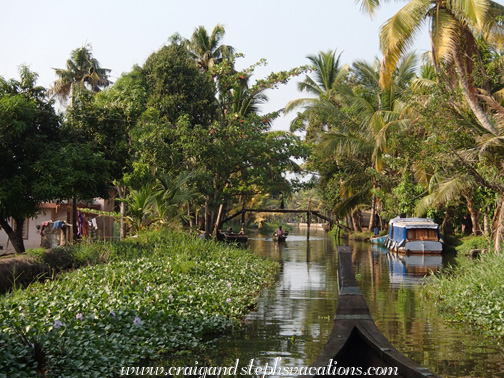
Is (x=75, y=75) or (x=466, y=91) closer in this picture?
(x=466, y=91)

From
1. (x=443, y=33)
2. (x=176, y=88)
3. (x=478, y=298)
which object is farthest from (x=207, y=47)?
(x=478, y=298)

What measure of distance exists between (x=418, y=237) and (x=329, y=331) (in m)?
21.2

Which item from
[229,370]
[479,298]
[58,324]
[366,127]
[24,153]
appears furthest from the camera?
[366,127]

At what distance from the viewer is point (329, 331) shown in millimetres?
10719

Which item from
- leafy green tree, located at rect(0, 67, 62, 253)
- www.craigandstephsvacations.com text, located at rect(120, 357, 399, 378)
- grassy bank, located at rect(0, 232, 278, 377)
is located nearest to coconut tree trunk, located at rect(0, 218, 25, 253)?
leafy green tree, located at rect(0, 67, 62, 253)

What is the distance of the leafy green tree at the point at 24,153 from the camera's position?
16.3 meters

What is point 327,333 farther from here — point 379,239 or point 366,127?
point 366,127

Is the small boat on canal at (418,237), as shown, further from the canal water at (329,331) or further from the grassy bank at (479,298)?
the grassy bank at (479,298)

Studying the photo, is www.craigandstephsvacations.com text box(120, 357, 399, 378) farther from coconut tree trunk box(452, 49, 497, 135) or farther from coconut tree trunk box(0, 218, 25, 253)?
coconut tree trunk box(452, 49, 497, 135)

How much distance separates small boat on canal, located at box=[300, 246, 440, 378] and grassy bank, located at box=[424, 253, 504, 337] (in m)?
3.56

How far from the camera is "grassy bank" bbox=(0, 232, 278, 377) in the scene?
21.6 ft

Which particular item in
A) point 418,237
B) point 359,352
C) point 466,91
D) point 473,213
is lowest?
point 359,352

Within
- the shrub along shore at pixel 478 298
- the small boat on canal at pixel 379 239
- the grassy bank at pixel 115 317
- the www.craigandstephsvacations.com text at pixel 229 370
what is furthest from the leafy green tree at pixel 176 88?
the www.craigandstephsvacations.com text at pixel 229 370

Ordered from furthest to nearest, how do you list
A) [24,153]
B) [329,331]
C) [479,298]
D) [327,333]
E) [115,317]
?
[24,153] < [479,298] < [329,331] < [327,333] < [115,317]
